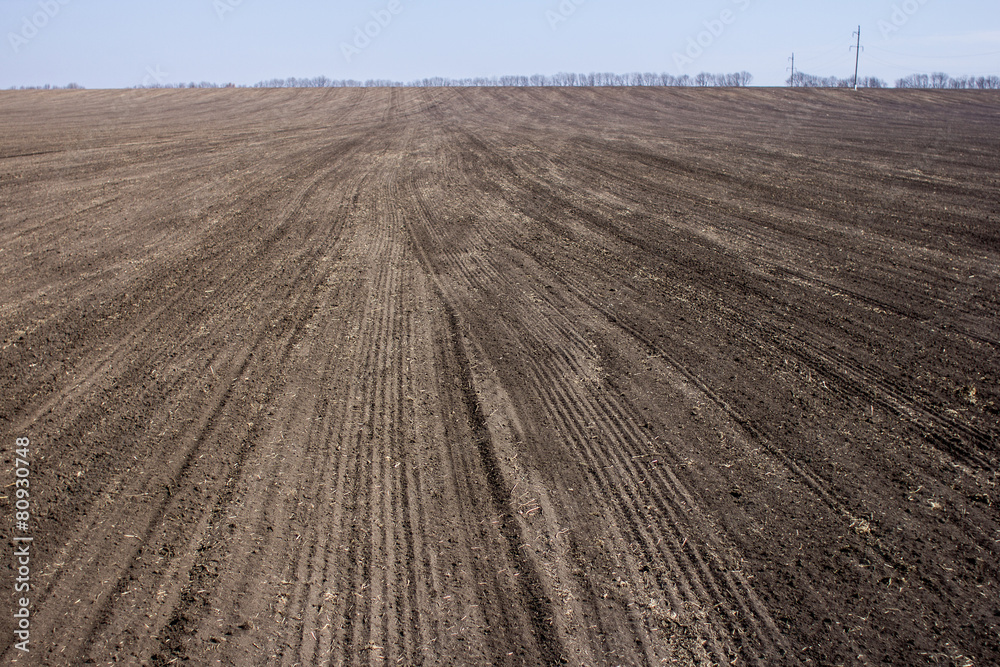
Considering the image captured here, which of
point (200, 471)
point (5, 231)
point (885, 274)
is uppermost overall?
point (5, 231)

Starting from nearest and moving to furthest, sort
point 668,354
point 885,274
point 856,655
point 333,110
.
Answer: point 856,655 < point 668,354 < point 885,274 < point 333,110

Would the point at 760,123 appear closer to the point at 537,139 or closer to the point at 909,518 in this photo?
the point at 537,139

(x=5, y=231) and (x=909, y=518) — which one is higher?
(x=5, y=231)

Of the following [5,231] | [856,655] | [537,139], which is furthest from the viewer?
[537,139]

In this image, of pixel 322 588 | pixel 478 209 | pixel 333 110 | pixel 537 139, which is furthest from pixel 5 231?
pixel 333 110

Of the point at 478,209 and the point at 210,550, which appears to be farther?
the point at 478,209
